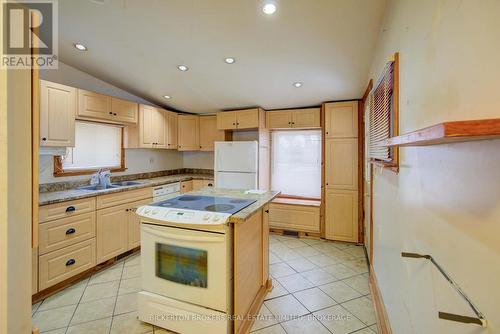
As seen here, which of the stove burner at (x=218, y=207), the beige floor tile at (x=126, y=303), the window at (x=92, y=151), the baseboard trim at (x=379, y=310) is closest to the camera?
the baseboard trim at (x=379, y=310)

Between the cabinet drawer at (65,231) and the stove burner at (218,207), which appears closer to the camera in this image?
the stove burner at (218,207)

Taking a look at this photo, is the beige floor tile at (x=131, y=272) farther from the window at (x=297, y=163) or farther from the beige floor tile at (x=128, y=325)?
the window at (x=297, y=163)

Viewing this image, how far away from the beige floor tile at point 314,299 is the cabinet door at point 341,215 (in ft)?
4.62

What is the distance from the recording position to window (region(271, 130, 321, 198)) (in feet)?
13.4

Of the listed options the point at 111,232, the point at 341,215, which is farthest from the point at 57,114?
the point at 341,215

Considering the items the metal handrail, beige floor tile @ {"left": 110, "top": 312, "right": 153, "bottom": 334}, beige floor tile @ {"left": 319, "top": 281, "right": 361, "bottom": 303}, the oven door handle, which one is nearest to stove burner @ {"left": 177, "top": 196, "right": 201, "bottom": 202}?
the oven door handle

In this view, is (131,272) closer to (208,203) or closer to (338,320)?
(208,203)

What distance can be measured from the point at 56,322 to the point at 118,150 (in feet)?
8.07

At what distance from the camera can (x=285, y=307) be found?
2080 mm

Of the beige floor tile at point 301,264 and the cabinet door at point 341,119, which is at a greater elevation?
the cabinet door at point 341,119

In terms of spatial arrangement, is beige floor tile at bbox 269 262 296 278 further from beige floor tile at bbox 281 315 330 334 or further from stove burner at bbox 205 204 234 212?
stove burner at bbox 205 204 234 212

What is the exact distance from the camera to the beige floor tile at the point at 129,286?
2.30 metres

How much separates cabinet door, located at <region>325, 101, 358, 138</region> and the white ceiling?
0.16 meters

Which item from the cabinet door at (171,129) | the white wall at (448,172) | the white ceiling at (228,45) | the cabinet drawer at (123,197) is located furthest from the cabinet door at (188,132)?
the white wall at (448,172)
